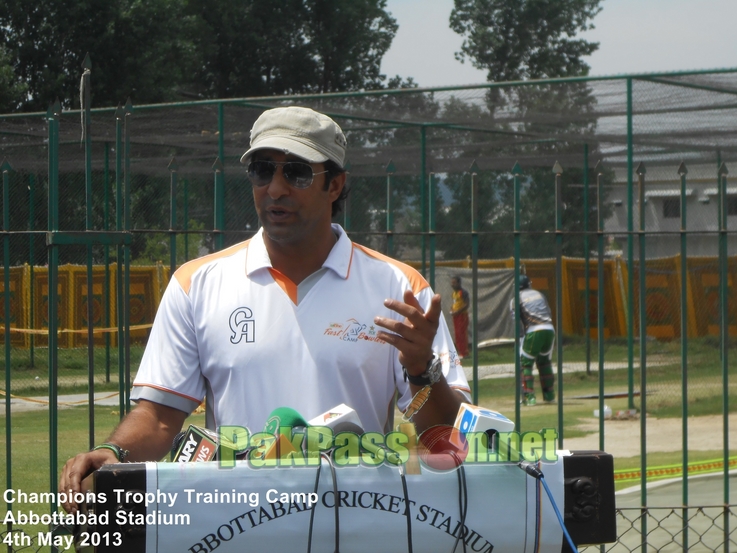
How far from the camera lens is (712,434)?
10.8 metres

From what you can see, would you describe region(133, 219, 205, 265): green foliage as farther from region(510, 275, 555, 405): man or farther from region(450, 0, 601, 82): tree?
region(450, 0, 601, 82): tree

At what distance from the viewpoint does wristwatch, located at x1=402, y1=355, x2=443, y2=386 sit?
225cm

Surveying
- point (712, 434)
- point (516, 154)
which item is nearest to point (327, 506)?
point (712, 434)

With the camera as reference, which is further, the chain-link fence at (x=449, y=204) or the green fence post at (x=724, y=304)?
the green fence post at (x=724, y=304)

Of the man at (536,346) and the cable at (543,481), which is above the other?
the cable at (543,481)

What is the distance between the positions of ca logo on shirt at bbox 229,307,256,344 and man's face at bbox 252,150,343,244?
0.22 metres

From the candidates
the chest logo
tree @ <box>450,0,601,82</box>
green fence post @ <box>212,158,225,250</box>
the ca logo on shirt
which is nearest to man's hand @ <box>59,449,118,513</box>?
the ca logo on shirt

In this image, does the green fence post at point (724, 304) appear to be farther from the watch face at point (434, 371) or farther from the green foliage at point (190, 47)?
the green foliage at point (190, 47)

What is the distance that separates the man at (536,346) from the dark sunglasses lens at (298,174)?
1064 centimetres

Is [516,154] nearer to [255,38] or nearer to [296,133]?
[296,133]

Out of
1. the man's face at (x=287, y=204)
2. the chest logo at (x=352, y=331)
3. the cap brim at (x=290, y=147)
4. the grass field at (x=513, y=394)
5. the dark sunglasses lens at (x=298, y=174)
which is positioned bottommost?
the grass field at (x=513, y=394)

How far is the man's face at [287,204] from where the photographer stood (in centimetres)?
257

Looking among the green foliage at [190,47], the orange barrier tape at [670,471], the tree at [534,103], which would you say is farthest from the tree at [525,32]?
the orange barrier tape at [670,471]

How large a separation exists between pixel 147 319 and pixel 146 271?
0.87 metres
